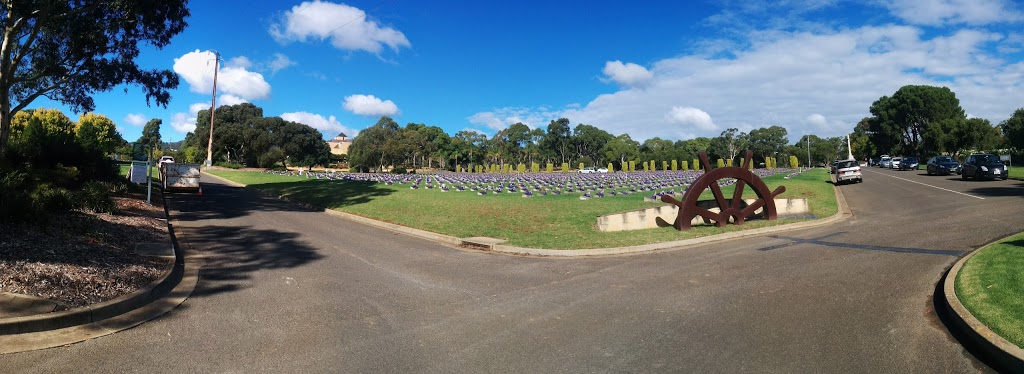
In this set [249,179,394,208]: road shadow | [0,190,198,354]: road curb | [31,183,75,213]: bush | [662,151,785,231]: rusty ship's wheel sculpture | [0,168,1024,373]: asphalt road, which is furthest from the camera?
[249,179,394,208]: road shadow

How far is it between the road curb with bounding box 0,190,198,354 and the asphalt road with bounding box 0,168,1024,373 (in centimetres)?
20

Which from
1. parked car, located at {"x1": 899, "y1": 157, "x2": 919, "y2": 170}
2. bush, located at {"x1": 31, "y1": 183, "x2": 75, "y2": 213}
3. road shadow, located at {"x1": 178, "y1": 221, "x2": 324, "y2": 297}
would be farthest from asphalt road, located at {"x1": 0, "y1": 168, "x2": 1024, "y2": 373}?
parked car, located at {"x1": 899, "y1": 157, "x2": 919, "y2": 170}

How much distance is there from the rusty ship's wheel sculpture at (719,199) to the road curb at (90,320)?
35.1ft

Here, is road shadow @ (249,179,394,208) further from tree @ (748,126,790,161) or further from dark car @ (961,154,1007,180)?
tree @ (748,126,790,161)

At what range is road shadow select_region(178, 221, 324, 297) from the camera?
7.50 m

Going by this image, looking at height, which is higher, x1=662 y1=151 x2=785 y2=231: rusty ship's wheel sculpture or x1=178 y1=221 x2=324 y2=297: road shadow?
x1=662 y1=151 x2=785 y2=231: rusty ship's wheel sculpture

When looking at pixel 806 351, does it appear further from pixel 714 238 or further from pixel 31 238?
pixel 31 238

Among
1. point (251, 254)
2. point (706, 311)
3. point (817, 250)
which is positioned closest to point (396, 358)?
point (706, 311)

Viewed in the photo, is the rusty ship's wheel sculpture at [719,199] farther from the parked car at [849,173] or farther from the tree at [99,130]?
the tree at [99,130]

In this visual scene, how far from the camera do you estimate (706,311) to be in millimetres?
6078

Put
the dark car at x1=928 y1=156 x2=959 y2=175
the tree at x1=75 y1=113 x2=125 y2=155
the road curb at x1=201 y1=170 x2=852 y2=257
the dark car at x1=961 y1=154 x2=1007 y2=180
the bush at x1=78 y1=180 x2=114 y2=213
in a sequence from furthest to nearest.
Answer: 1. the tree at x1=75 y1=113 x2=125 y2=155
2. the dark car at x1=928 y1=156 x2=959 y2=175
3. the dark car at x1=961 y1=154 x2=1007 y2=180
4. the bush at x1=78 y1=180 x2=114 y2=213
5. the road curb at x1=201 y1=170 x2=852 y2=257

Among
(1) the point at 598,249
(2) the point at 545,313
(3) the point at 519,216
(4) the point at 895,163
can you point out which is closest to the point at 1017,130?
(4) the point at 895,163

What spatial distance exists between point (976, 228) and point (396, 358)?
47.1 ft

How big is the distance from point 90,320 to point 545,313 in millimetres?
4713
